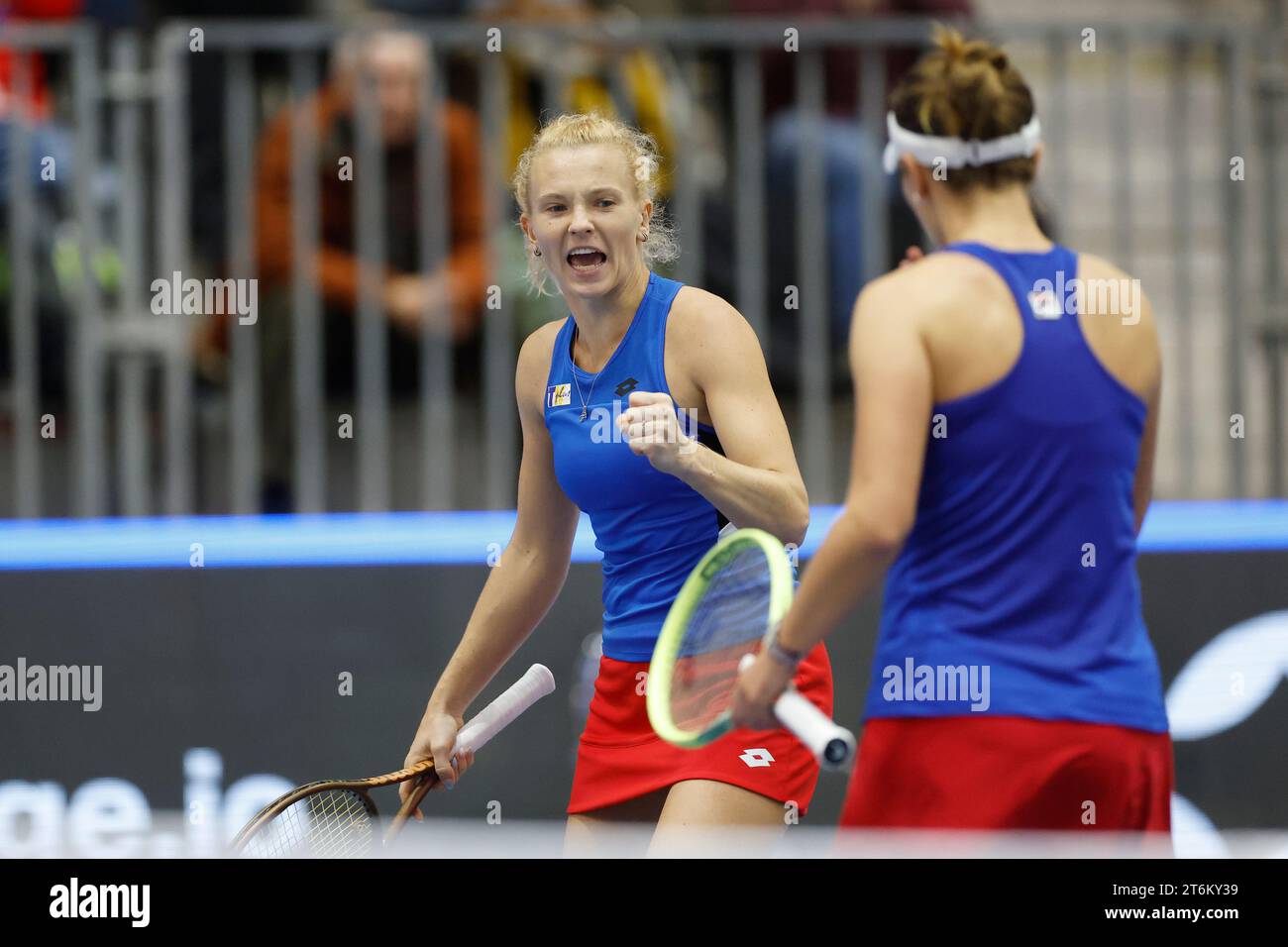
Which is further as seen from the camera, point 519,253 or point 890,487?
point 519,253

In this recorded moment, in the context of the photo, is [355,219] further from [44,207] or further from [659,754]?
[659,754]

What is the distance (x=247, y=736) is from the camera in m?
5.64

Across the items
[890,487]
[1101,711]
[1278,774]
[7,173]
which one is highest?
[7,173]

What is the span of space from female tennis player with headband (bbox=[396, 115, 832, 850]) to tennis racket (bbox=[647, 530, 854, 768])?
126 mm

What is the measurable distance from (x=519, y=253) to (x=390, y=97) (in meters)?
0.65

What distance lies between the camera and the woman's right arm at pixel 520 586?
12.6ft

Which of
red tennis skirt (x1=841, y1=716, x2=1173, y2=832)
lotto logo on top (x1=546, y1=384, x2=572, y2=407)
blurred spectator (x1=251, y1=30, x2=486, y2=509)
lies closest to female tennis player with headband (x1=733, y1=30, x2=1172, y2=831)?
red tennis skirt (x1=841, y1=716, x2=1173, y2=832)

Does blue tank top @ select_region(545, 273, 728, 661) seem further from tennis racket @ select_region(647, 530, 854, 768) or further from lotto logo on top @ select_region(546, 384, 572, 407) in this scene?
tennis racket @ select_region(647, 530, 854, 768)

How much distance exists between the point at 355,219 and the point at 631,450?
3.10 metres

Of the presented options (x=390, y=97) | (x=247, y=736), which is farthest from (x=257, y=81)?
(x=247, y=736)

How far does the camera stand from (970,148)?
3.06m

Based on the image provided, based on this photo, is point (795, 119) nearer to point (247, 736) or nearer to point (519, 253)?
point (519, 253)

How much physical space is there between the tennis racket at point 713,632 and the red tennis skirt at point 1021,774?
20cm

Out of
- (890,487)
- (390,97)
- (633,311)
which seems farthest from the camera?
(390,97)
